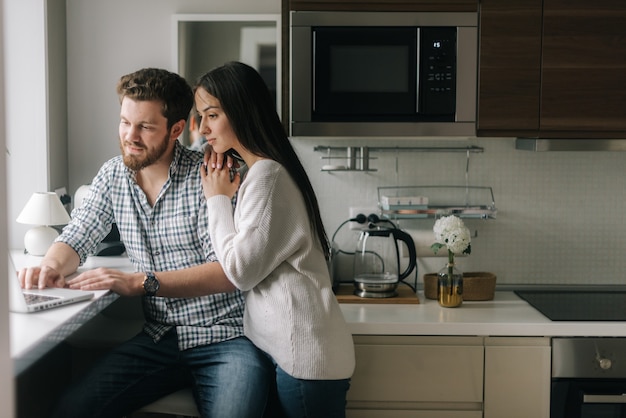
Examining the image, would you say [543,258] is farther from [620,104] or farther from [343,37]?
[343,37]

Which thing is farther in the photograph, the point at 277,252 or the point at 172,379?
the point at 172,379

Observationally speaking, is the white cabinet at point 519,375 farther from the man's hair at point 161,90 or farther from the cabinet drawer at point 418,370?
the man's hair at point 161,90

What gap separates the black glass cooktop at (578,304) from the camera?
251 centimetres

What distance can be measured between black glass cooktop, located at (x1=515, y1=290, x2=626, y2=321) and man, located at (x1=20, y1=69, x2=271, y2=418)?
108cm

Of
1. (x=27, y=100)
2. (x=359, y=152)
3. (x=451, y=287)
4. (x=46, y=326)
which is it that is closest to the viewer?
Result: (x=46, y=326)

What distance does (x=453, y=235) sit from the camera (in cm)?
264

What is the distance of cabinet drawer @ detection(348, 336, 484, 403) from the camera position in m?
2.46

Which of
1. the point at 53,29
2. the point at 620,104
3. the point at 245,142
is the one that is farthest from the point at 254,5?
the point at 620,104

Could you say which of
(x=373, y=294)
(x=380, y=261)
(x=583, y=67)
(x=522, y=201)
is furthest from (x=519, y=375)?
(x=583, y=67)

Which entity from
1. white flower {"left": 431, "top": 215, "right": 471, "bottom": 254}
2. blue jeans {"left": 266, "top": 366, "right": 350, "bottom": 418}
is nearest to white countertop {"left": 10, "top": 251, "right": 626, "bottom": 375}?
white flower {"left": 431, "top": 215, "right": 471, "bottom": 254}

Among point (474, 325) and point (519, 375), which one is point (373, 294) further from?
point (519, 375)

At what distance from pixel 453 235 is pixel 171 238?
99 cm

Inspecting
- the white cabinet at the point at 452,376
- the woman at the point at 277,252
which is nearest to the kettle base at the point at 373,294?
the white cabinet at the point at 452,376

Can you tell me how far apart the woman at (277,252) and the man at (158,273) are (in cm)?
12
